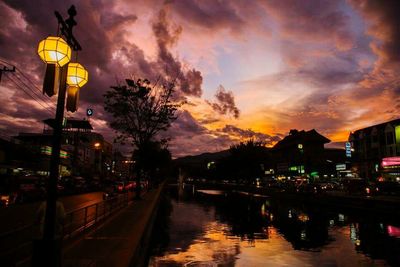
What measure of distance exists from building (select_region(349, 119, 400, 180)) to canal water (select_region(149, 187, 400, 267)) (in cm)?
3773

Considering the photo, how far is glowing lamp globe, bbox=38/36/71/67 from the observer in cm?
834

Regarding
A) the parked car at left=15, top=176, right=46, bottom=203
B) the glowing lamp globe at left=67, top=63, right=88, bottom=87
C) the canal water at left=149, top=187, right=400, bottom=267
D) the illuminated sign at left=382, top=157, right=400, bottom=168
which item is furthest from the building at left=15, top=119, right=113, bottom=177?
the glowing lamp globe at left=67, top=63, right=88, bottom=87

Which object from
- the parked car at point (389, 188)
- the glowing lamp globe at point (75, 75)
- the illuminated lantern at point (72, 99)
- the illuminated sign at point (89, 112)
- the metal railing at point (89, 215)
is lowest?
the metal railing at point (89, 215)

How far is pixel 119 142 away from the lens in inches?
1452

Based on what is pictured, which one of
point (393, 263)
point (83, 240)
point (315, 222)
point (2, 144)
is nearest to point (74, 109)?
point (83, 240)

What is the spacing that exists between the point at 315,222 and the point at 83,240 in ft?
64.5

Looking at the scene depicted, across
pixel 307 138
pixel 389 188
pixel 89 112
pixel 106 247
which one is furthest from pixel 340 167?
pixel 106 247

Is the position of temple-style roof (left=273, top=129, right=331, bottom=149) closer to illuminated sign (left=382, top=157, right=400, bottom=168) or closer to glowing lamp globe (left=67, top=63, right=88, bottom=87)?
illuminated sign (left=382, top=157, right=400, bottom=168)

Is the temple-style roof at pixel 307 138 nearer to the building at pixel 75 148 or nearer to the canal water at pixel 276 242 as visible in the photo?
the building at pixel 75 148

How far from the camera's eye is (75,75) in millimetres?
9641

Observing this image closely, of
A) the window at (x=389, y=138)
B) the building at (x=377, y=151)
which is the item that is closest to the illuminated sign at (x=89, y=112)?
the building at (x=377, y=151)

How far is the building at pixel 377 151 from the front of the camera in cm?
6134

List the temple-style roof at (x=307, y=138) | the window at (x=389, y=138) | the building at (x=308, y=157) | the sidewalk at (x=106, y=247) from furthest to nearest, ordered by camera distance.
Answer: the temple-style roof at (x=307, y=138)
the building at (x=308, y=157)
the window at (x=389, y=138)
the sidewalk at (x=106, y=247)

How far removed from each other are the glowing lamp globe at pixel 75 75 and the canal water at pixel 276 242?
7571 millimetres
